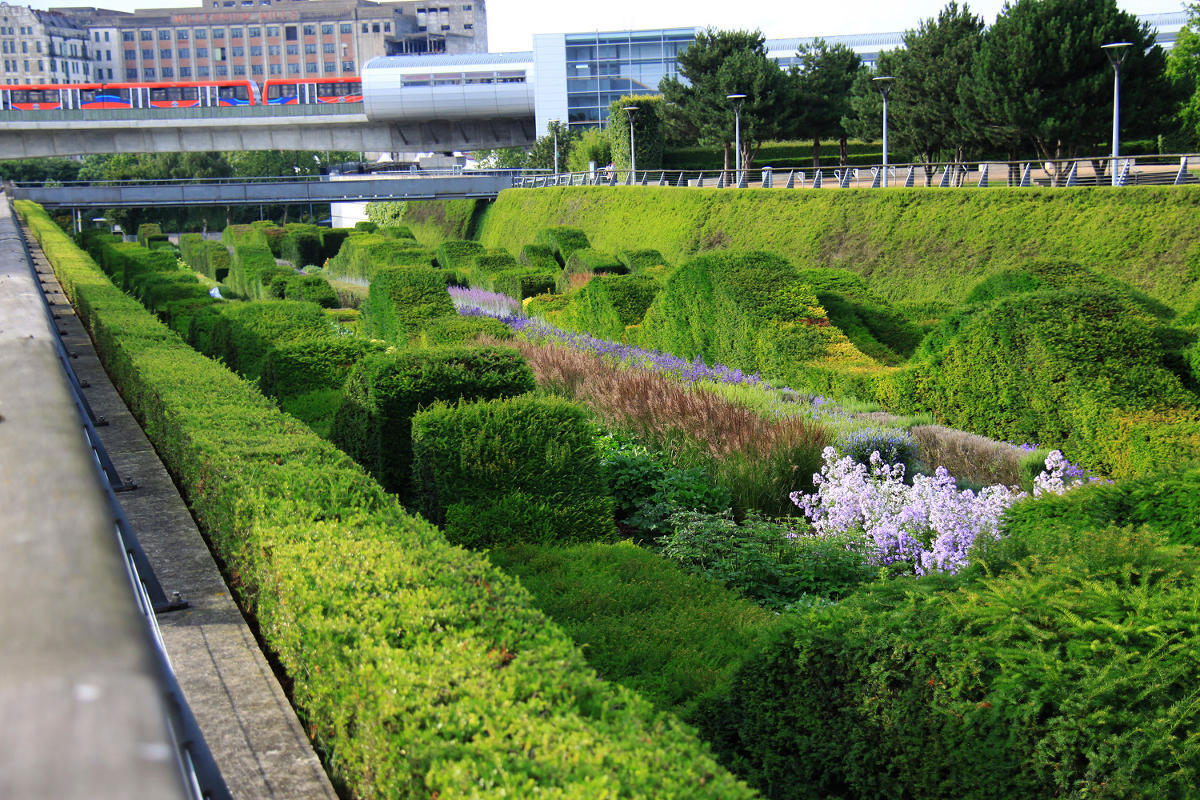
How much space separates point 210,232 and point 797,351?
250 feet

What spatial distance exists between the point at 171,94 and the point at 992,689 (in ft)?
287

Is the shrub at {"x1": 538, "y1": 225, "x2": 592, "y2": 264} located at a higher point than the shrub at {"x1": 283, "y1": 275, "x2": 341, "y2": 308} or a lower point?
higher

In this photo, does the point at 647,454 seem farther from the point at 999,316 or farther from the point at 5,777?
the point at 5,777

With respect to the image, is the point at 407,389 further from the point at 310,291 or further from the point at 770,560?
the point at 310,291

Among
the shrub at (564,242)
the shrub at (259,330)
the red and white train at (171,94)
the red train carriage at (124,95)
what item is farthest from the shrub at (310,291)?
the red train carriage at (124,95)

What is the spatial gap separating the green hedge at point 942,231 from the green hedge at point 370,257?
29.6ft

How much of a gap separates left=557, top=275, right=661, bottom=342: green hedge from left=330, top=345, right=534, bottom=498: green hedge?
9898mm

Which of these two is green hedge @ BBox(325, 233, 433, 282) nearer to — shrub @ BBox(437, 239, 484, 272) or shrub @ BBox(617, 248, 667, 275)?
shrub @ BBox(437, 239, 484, 272)

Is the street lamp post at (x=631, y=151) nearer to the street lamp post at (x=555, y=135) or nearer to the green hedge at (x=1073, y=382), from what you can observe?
the street lamp post at (x=555, y=135)

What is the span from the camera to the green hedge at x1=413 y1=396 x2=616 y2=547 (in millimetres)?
7180

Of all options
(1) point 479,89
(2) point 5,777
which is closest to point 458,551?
(2) point 5,777

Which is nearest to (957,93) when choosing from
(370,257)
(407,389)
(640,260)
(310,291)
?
(640,260)

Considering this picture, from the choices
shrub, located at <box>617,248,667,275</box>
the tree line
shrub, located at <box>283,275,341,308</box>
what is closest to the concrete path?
shrub, located at <box>283,275,341,308</box>

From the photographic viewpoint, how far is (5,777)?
1000mm
